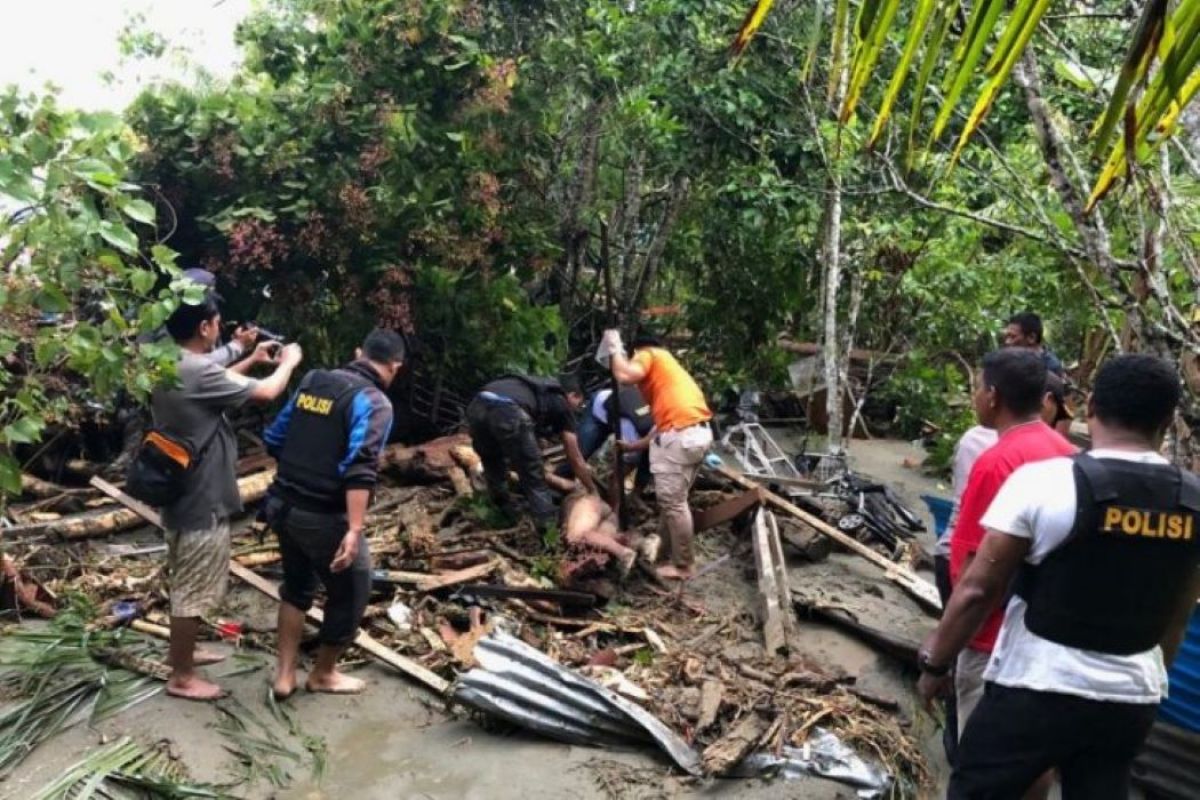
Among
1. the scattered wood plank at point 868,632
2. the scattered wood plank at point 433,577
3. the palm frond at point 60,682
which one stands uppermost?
the scattered wood plank at point 868,632

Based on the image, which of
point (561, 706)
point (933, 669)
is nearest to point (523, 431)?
point (561, 706)

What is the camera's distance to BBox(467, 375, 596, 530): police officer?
7047 mm

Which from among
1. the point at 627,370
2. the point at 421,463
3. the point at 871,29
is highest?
the point at 871,29

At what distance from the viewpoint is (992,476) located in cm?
331

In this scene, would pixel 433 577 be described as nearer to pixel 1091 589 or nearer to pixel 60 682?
pixel 60 682

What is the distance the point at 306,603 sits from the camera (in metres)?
4.82

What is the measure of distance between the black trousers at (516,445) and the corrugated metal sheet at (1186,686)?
4124 millimetres

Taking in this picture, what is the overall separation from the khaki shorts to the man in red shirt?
3465 mm

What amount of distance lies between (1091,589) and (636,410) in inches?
208

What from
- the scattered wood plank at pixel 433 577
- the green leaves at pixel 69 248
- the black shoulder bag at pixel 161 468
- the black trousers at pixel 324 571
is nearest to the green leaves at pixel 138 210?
the green leaves at pixel 69 248

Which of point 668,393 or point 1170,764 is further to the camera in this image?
point 668,393

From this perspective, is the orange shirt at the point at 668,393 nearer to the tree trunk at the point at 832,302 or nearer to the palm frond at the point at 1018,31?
the tree trunk at the point at 832,302

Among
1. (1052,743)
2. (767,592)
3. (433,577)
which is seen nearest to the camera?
(1052,743)

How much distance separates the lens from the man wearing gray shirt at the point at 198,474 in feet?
14.8
